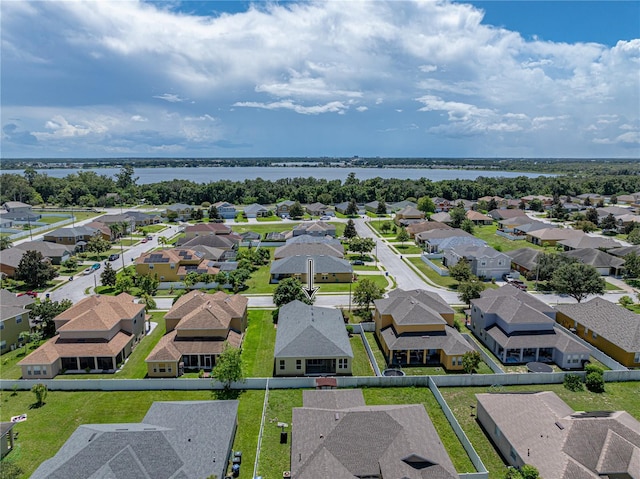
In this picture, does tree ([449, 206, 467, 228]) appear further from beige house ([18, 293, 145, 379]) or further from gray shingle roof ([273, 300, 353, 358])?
beige house ([18, 293, 145, 379])

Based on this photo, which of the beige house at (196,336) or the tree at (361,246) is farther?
the tree at (361,246)

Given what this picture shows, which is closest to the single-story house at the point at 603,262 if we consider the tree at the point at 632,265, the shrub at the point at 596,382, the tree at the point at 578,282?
the tree at the point at 632,265

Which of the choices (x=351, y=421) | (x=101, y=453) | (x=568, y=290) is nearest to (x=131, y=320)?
(x=101, y=453)

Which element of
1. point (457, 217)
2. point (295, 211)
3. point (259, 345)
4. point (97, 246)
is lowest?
point (259, 345)

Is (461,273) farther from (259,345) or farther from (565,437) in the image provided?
(565,437)

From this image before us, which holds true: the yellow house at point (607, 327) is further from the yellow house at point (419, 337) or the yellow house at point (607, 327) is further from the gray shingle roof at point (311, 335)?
the gray shingle roof at point (311, 335)

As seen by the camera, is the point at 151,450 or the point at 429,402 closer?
the point at 151,450

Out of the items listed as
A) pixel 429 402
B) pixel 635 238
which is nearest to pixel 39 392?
pixel 429 402
